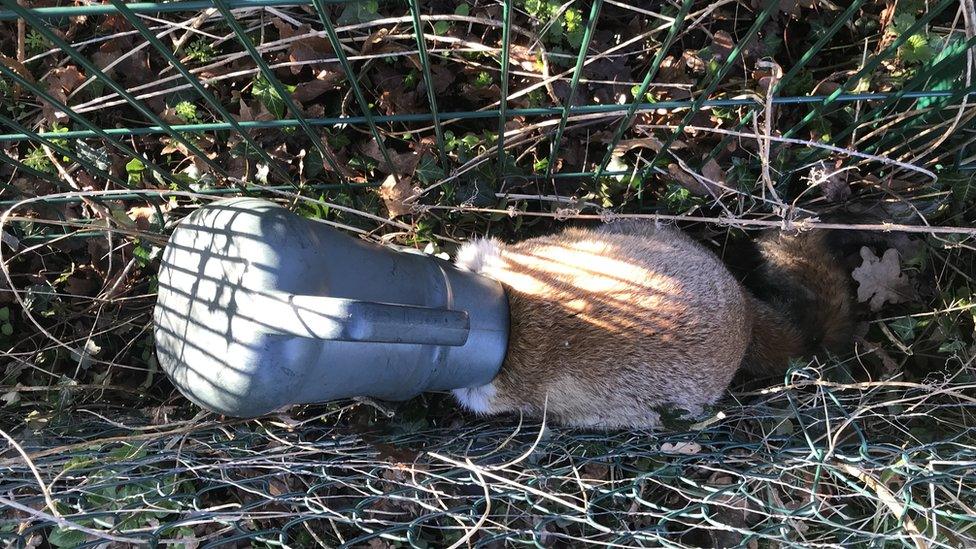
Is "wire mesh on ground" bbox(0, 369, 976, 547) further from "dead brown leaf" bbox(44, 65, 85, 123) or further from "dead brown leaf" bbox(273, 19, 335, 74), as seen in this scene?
"dead brown leaf" bbox(273, 19, 335, 74)

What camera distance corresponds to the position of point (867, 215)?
10.3 ft

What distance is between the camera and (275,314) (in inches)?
71.2

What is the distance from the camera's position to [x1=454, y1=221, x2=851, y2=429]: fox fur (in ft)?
9.65

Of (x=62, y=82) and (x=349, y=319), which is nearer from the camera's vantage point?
(x=349, y=319)

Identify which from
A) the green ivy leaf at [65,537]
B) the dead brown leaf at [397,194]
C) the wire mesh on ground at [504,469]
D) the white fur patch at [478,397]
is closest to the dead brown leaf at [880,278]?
the wire mesh on ground at [504,469]

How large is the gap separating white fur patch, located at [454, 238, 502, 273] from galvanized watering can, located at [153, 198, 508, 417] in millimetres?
928

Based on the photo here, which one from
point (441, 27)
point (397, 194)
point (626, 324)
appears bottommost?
point (626, 324)

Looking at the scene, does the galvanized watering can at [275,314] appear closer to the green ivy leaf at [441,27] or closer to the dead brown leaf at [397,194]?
the dead brown leaf at [397,194]

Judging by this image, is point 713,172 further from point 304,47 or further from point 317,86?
point 304,47

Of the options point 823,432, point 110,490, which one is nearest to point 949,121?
point 823,432

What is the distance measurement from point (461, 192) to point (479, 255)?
0.35 meters

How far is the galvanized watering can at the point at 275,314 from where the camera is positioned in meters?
1.74

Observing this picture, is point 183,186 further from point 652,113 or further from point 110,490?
point 652,113

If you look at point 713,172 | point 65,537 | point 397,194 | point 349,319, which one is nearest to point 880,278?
point 713,172
